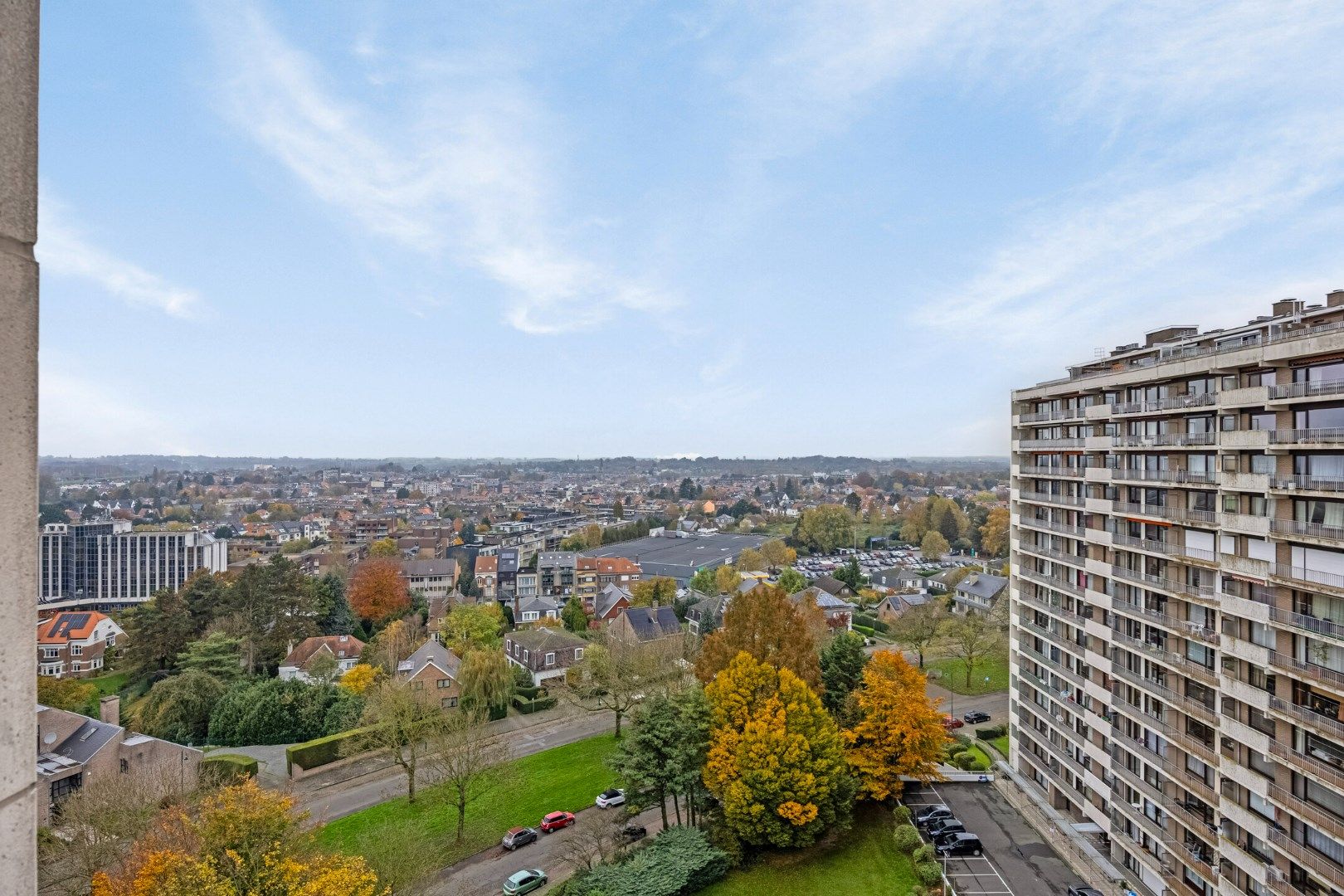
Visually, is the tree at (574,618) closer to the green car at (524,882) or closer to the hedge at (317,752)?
the hedge at (317,752)

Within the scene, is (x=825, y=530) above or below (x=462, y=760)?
above

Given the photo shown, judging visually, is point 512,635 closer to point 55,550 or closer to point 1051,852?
point 1051,852

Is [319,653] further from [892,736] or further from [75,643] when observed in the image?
[892,736]

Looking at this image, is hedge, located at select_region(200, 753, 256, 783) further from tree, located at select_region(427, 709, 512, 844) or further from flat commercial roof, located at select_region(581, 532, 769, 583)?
flat commercial roof, located at select_region(581, 532, 769, 583)

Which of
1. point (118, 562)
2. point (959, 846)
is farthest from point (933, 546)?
point (118, 562)

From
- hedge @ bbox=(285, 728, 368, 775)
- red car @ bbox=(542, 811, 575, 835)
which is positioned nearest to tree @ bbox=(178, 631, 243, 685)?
hedge @ bbox=(285, 728, 368, 775)

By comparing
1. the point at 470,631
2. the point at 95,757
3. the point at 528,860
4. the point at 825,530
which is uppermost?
the point at 825,530
